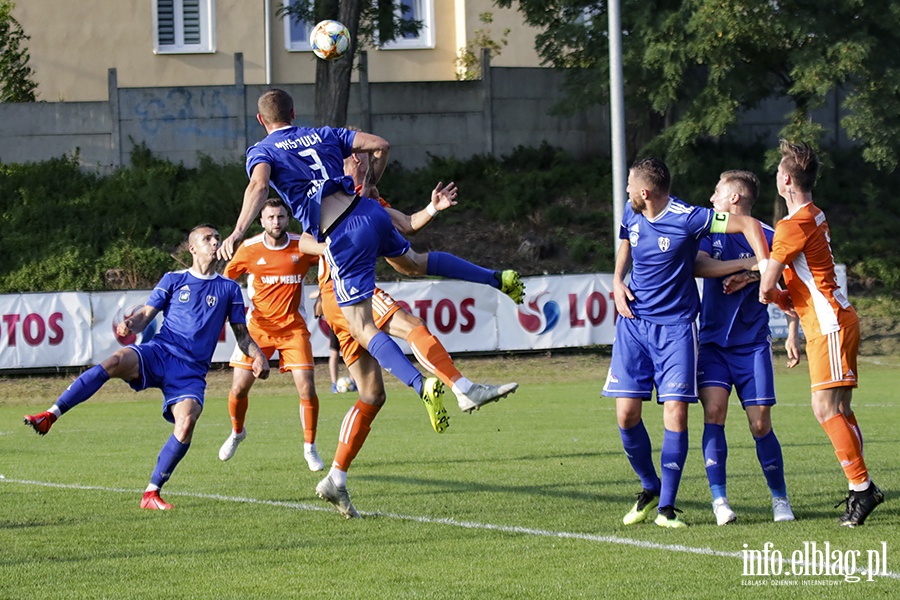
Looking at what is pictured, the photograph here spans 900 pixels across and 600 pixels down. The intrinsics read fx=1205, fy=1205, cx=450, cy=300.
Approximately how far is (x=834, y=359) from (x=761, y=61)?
19414mm

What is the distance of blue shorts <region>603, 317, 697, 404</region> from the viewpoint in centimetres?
669

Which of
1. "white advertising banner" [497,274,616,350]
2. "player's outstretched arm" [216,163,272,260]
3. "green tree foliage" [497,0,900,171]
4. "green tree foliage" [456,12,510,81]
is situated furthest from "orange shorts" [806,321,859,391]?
"green tree foliage" [456,12,510,81]

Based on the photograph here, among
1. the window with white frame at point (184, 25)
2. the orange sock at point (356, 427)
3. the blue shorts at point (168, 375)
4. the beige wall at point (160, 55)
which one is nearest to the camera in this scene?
the orange sock at point (356, 427)

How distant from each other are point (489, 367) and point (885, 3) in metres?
11.0

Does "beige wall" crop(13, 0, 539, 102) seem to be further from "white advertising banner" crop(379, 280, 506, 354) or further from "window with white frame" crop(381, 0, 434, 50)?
"white advertising banner" crop(379, 280, 506, 354)

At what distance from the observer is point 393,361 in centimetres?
689

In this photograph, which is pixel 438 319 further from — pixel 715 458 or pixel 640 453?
pixel 715 458

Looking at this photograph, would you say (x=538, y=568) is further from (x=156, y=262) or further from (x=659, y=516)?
(x=156, y=262)

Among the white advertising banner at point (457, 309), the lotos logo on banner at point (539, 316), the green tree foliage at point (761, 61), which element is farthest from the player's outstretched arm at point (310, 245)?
the green tree foliage at point (761, 61)

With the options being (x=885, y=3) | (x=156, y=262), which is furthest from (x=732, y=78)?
(x=156, y=262)

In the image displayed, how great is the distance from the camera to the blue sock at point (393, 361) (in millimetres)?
6805

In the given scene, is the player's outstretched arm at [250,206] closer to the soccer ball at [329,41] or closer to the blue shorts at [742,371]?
the soccer ball at [329,41]

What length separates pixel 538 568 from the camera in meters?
5.57

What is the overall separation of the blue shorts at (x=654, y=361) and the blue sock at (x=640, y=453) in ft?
0.76
